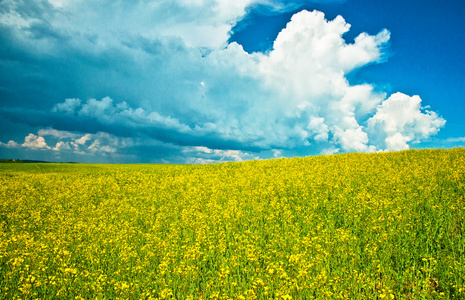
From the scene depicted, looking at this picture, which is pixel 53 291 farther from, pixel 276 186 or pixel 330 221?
pixel 276 186

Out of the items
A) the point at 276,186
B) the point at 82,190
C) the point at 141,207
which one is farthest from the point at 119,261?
the point at 82,190

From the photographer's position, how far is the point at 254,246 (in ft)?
22.7

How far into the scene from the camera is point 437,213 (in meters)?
8.60

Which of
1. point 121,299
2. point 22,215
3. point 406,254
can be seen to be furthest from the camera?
point 22,215

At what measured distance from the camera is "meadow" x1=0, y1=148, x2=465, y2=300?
5.24 metres

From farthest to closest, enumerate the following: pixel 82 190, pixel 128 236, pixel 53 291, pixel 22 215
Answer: pixel 82 190 < pixel 22 215 < pixel 128 236 < pixel 53 291

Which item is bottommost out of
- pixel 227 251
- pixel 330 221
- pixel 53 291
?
pixel 53 291

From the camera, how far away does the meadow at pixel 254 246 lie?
17.2 feet

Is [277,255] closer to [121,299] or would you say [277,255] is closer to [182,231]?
[121,299]

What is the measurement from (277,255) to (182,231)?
3967 millimetres

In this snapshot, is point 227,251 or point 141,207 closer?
point 227,251

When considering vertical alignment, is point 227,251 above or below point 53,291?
above

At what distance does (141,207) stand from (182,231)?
4.47m

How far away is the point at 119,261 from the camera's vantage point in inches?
281
